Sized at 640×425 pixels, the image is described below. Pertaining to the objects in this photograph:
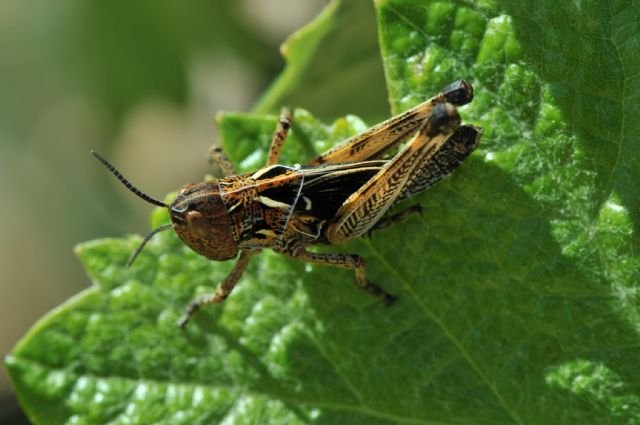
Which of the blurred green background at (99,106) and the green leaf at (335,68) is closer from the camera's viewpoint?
the green leaf at (335,68)

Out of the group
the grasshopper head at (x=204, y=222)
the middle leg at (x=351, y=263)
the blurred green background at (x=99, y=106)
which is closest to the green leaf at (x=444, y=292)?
the middle leg at (x=351, y=263)

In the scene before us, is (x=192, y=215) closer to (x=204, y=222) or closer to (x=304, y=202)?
(x=204, y=222)

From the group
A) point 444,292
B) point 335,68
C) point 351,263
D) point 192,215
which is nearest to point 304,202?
point 351,263

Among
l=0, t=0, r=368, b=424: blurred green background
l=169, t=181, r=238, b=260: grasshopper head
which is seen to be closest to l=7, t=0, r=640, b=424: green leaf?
l=169, t=181, r=238, b=260: grasshopper head

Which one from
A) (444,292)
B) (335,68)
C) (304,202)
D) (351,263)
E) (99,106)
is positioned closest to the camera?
(444,292)

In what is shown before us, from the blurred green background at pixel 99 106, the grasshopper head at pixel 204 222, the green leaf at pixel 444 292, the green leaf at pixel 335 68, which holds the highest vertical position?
the blurred green background at pixel 99 106

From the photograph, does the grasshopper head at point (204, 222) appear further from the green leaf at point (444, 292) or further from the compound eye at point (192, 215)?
the green leaf at point (444, 292)
